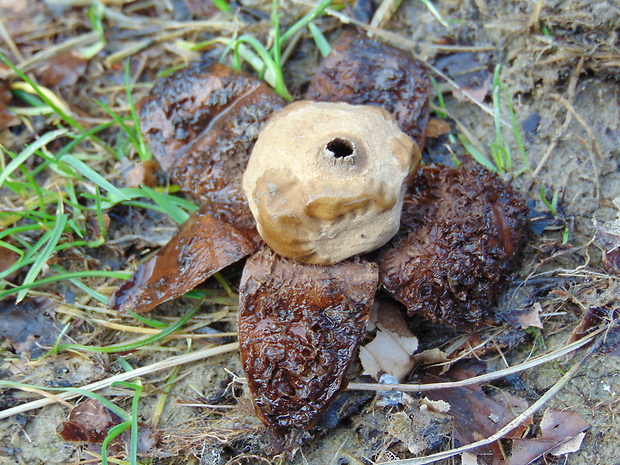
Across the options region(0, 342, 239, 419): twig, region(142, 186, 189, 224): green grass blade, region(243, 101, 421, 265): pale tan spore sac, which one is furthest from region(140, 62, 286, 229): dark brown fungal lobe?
region(0, 342, 239, 419): twig

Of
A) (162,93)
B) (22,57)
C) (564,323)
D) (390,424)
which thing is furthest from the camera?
(22,57)

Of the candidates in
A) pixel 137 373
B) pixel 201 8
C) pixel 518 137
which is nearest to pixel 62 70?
pixel 201 8

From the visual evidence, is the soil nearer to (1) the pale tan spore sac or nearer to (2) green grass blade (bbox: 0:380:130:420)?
(2) green grass blade (bbox: 0:380:130:420)

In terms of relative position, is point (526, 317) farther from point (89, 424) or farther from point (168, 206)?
point (89, 424)

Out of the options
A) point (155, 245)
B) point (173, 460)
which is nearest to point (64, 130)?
point (155, 245)

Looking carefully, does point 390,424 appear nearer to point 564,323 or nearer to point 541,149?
point 564,323

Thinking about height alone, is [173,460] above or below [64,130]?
below

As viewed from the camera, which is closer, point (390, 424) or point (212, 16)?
point (390, 424)
